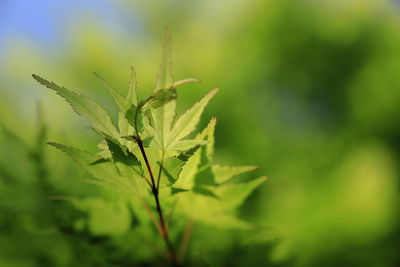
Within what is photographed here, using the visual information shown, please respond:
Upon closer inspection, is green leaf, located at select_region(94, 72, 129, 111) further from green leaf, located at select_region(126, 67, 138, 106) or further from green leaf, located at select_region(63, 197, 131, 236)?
green leaf, located at select_region(63, 197, 131, 236)

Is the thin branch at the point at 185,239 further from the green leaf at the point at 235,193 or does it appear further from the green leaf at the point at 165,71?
the green leaf at the point at 165,71

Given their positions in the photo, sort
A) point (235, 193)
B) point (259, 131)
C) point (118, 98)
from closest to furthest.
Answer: point (118, 98) < point (235, 193) < point (259, 131)

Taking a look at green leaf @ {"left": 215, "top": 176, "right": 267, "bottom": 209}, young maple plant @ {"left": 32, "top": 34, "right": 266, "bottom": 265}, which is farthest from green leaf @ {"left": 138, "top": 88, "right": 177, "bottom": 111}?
green leaf @ {"left": 215, "top": 176, "right": 267, "bottom": 209}

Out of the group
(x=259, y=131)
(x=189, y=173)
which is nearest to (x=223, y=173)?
(x=189, y=173)

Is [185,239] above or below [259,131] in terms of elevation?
below

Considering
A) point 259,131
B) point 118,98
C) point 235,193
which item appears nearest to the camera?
point 118,98

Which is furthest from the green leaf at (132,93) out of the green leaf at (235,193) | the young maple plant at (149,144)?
A: the green leaf at (235,193)

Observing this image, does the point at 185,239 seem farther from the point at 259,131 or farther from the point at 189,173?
the point at 259,131
